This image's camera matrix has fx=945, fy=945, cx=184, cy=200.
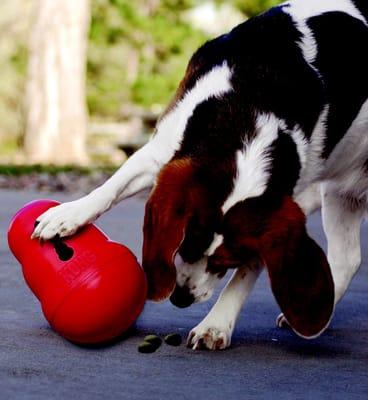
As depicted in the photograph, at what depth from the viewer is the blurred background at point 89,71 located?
14.3 metres

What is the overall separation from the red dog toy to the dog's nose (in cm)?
10

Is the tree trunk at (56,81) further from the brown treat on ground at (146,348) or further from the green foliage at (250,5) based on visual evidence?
the brown treat on ground at (146,348)

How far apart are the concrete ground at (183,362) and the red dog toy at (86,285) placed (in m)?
0.08

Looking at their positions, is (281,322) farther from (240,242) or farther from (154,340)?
(240,242)

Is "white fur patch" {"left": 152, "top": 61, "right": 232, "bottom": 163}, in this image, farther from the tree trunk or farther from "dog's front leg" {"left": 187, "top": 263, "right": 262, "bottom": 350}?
the tree trunk

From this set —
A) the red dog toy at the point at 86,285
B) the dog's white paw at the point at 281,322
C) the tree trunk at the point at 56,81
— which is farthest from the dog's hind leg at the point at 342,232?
the tree trunk at the point at 56,81

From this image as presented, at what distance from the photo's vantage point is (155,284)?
2.82 meters

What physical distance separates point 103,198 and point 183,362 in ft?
2.12

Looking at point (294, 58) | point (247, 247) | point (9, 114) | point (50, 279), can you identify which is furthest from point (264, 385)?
point (9, 114)

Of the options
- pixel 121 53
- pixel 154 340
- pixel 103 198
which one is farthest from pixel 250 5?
pixel 154 340

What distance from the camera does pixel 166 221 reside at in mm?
2631

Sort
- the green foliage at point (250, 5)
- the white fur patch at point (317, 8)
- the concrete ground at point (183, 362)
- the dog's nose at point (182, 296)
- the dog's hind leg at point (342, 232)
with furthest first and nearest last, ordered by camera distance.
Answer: the green foliage at point (250, 5) → the dog's hind leg at point (342, 232) → the white fur patch at point (317, 8) → the dog's nose at point (182, 296) → the concrete ground at point (183, 362)

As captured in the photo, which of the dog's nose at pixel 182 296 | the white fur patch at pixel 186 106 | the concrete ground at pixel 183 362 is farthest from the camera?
the white fur patch at pixel 186 106

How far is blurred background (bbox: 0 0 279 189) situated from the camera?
1426cm
